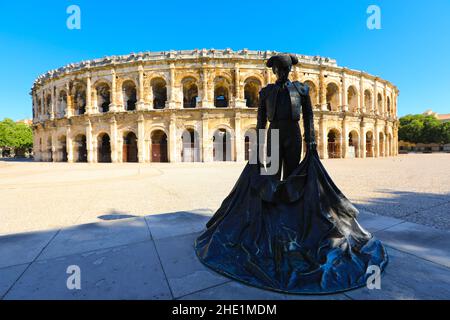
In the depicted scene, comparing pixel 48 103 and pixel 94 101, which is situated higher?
pixel 48 103

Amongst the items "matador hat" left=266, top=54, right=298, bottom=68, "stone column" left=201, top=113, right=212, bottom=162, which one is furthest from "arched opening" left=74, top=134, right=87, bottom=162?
"matador hat" left=266, top=54, right=298, bottom=68

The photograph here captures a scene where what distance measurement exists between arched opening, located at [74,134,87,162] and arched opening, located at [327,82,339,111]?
31.4 meters

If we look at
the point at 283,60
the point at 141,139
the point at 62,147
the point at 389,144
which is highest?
the point at 141,139

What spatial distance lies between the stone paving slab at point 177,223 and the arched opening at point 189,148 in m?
18.2

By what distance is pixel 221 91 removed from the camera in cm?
2489

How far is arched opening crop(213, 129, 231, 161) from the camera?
74.0ft

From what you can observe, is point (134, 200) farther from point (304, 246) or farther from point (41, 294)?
point (304, 246)

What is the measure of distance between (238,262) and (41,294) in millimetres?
1812

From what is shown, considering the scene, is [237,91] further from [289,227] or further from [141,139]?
[289,227]

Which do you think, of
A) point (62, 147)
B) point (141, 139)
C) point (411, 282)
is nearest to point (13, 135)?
point (62, 147)

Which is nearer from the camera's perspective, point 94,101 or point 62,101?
point 94,101

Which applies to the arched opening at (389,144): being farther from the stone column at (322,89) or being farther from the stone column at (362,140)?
the stone column at (322,89)

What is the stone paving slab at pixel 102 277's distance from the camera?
6.03ft

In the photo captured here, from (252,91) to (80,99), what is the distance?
2114cm
